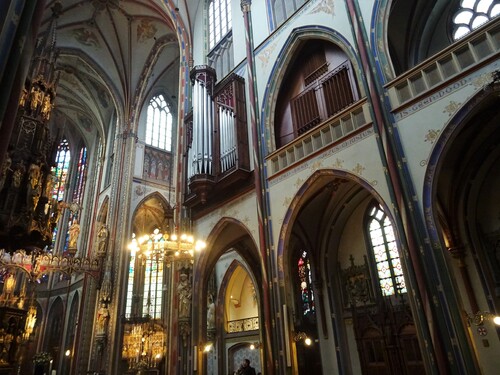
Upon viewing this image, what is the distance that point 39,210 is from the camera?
35.3 ft

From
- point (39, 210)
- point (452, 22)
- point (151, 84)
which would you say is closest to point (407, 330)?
point (452, 22)

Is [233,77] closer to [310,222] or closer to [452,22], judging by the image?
[310,222]

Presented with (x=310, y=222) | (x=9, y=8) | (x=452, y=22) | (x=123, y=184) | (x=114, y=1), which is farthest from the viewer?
(x=123, y=184)

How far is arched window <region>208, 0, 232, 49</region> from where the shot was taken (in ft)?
46.8

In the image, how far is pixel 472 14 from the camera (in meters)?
9.67

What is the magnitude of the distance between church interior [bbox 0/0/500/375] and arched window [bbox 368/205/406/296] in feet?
0.15

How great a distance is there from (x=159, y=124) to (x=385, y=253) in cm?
1679

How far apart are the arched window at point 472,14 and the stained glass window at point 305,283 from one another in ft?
27.0

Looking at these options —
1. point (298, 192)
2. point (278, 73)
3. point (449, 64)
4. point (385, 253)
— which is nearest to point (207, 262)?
point (298, 192)

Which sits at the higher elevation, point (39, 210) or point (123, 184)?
point (123, 184)

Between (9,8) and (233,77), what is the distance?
8.50 m

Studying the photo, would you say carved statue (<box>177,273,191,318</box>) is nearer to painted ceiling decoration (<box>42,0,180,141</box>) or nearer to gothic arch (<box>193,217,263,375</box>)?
gothic arch (<box>193,217,263,375</box>)

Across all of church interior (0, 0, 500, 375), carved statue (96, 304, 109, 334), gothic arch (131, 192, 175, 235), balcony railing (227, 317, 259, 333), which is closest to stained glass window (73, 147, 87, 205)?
gothic arch (131, 192, 175, 235)

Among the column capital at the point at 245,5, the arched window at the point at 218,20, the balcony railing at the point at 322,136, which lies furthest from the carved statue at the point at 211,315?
the column capital at the point at 245,5
